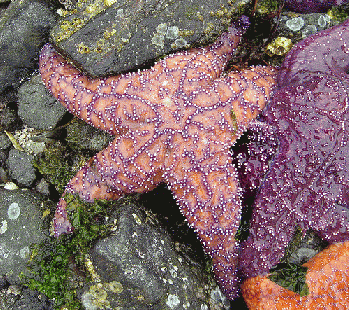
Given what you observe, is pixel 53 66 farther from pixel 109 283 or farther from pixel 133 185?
pixel 109 283

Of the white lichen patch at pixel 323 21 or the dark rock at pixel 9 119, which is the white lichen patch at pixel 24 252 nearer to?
the dark rock at pixel 9 119

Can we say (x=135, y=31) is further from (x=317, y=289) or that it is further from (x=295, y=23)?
(x=317, y=289)

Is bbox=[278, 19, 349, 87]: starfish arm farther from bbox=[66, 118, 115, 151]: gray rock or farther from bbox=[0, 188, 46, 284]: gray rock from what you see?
bbox=[0, 188, 46, 284]: gray rock

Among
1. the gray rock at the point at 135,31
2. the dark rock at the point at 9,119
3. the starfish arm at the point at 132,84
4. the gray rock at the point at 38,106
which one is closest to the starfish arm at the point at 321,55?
the starfish arm at the point at 132,84

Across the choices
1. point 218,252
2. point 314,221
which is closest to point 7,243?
point 218,252

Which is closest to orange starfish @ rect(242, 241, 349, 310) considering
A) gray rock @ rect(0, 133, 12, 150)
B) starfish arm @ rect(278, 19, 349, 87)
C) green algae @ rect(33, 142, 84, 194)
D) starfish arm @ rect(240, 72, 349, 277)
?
starfish arm @ rect(240, 72, 349, 277)

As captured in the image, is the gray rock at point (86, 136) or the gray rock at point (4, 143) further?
the gray rock at point (4, 143)
